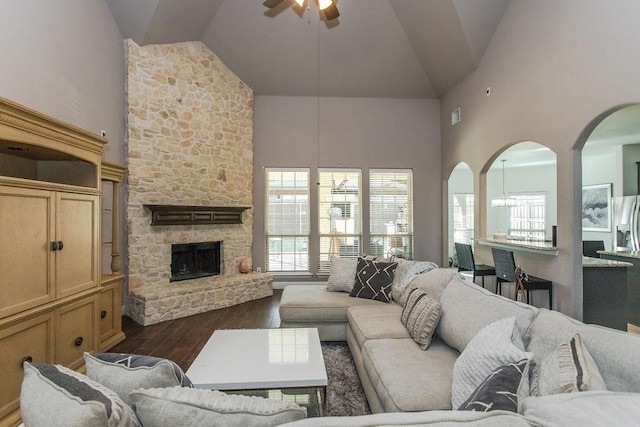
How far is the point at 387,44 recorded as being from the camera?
18.5ft

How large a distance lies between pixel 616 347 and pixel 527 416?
2.33 feet

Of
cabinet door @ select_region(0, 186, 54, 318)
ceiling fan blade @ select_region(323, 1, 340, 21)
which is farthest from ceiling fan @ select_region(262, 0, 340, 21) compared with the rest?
cabinet door @ select_region(0, 186, 54, 318)

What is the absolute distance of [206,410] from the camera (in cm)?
90

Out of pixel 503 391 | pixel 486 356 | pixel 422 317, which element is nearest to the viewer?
pixel 503 391

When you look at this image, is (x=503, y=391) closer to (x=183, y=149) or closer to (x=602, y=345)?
(x=602, y=345)

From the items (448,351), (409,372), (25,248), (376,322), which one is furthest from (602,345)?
(25,248)

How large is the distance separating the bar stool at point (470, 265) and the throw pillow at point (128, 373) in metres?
4.53

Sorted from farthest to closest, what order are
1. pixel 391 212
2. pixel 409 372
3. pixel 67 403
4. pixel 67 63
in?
pixel 391 212
pixel 67 63
pixel 409 372
pixel 67 403

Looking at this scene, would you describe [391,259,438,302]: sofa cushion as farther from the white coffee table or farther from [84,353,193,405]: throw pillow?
[84,353,193,405]: throw pillow

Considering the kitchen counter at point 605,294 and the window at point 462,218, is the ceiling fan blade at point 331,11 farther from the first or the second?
the window at point 462,218

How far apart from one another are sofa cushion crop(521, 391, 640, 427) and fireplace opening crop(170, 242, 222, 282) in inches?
202

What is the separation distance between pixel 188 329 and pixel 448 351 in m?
3.21

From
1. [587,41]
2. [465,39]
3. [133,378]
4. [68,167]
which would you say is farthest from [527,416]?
[465,39]

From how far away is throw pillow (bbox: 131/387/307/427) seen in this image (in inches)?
34.8
